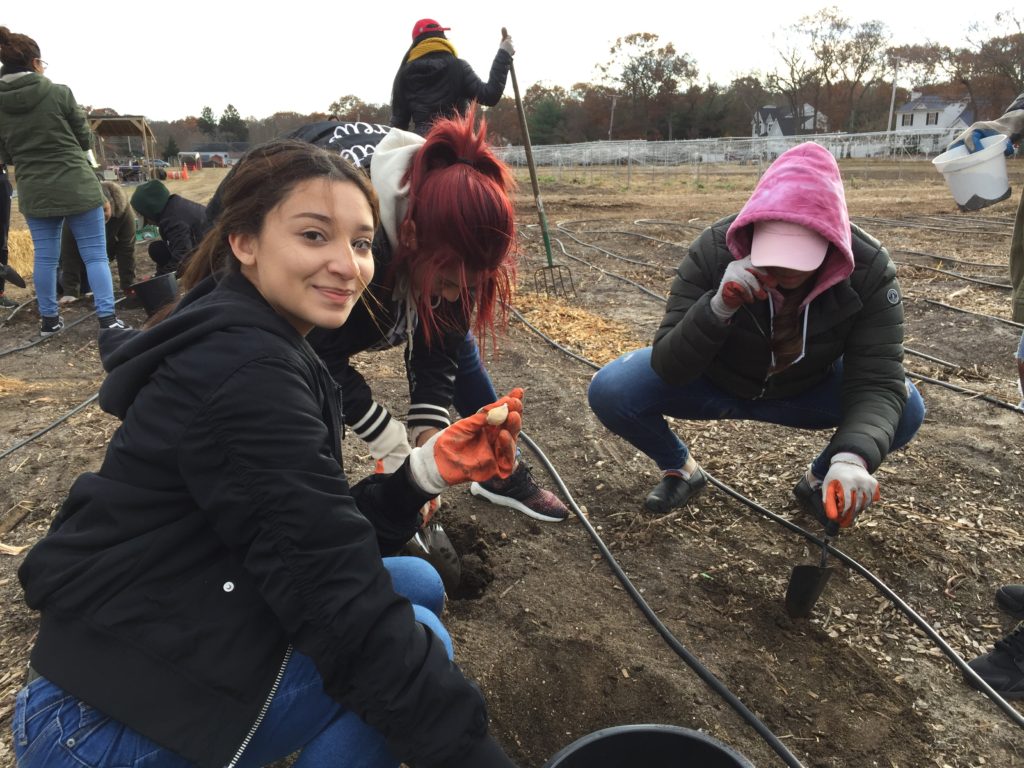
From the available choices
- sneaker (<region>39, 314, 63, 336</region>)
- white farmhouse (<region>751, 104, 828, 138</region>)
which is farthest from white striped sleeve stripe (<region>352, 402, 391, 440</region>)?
white farmhouse (<region>751, 104, 828, 138</region>)

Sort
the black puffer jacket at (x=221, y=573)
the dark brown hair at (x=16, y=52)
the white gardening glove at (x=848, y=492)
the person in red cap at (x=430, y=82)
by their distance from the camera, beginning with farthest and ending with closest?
the person in red cap at (x=430, y=82)
the dark brown hair at (x=16, y=52)
the white gardening glove at (x=848, y=492)
the black puffer jacket at (x=221, y=573)

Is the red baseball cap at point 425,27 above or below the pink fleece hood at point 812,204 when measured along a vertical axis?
above

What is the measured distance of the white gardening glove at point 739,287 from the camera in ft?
6.63

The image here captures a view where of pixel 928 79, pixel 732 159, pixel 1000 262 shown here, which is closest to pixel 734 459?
pixel 1000 262

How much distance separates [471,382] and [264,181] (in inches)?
61.0

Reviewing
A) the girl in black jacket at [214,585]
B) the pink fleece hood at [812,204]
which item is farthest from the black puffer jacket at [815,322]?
the girl in black jacket at [214,585]

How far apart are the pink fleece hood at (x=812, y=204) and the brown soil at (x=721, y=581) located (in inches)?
37.8

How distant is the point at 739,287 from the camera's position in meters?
2.01

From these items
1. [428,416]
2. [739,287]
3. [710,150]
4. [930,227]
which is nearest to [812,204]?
[739,287]

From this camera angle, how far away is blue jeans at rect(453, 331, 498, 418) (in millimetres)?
2605

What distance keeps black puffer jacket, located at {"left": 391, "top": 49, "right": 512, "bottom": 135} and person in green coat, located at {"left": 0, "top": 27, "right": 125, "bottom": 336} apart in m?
2.08

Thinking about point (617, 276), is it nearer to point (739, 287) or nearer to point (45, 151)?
point (45, 151)

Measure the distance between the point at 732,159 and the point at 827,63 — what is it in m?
21.8

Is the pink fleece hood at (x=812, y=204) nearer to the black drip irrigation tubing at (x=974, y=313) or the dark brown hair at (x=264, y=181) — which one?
the dark brown hair at (x=264, y=181)
